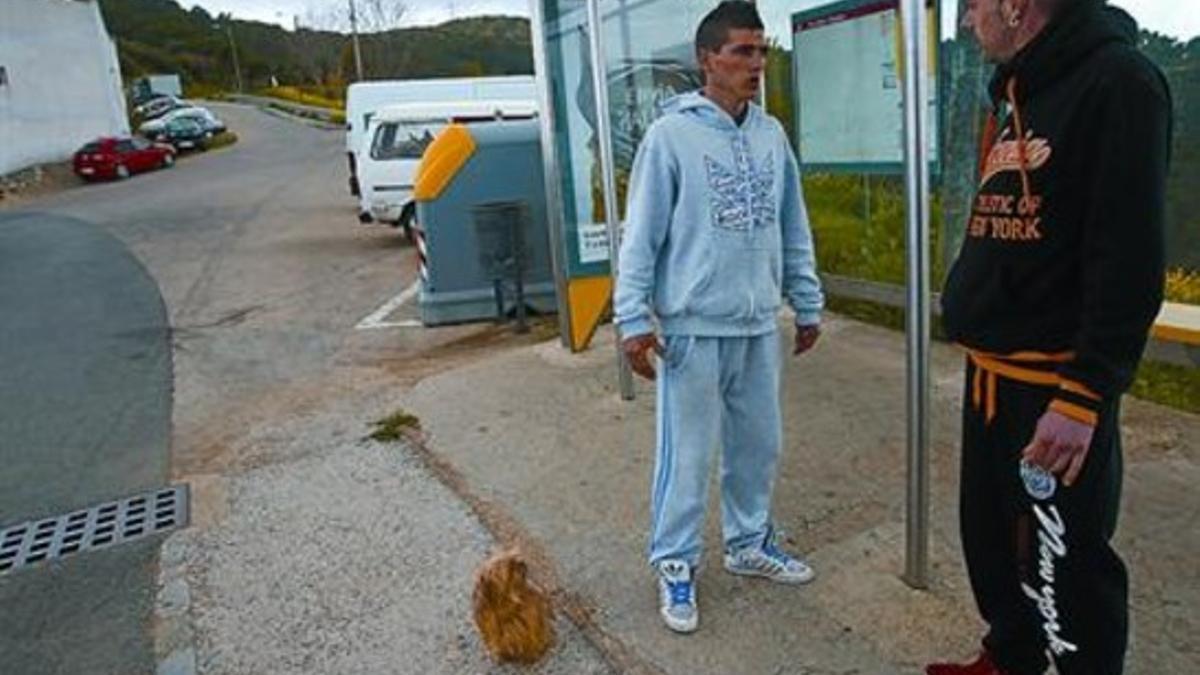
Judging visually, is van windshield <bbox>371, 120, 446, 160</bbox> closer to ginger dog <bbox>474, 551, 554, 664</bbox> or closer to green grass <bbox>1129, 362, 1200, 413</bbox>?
green grass <bbox>1129, 362, 1200, 413</bbox>

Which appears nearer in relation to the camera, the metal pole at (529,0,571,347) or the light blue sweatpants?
the light blue sweatpants

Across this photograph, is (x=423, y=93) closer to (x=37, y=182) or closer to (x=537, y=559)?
(x=537, y=559)

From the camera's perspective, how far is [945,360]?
17.3 feet

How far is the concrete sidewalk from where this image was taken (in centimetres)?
274

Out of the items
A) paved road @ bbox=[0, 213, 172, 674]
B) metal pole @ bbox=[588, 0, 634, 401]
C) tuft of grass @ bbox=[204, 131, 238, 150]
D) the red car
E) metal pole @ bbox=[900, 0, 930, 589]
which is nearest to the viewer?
metal pole @ bbox=[900, 0, 930, 589]

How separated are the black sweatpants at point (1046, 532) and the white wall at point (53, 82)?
1172 inches

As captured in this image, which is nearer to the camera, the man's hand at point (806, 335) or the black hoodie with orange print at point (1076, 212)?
the black hoodie with orange print at point (1076, 212)

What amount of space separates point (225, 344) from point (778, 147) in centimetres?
607

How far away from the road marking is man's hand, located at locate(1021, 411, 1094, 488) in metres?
6.55

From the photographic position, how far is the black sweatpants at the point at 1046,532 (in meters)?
1.98

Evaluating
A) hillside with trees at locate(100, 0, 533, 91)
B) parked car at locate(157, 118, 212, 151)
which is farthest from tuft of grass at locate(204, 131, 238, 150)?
hillside with trees at locate(100, 0, 533, 91)

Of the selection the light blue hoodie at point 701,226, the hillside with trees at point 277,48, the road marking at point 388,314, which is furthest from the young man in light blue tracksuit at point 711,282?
the hillside with trees at point 277,48

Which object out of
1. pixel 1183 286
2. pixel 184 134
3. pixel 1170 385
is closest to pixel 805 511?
pixel 1170 385

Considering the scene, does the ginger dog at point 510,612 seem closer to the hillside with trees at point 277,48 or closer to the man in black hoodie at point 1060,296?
the man in black hoodie at point 1060,296
